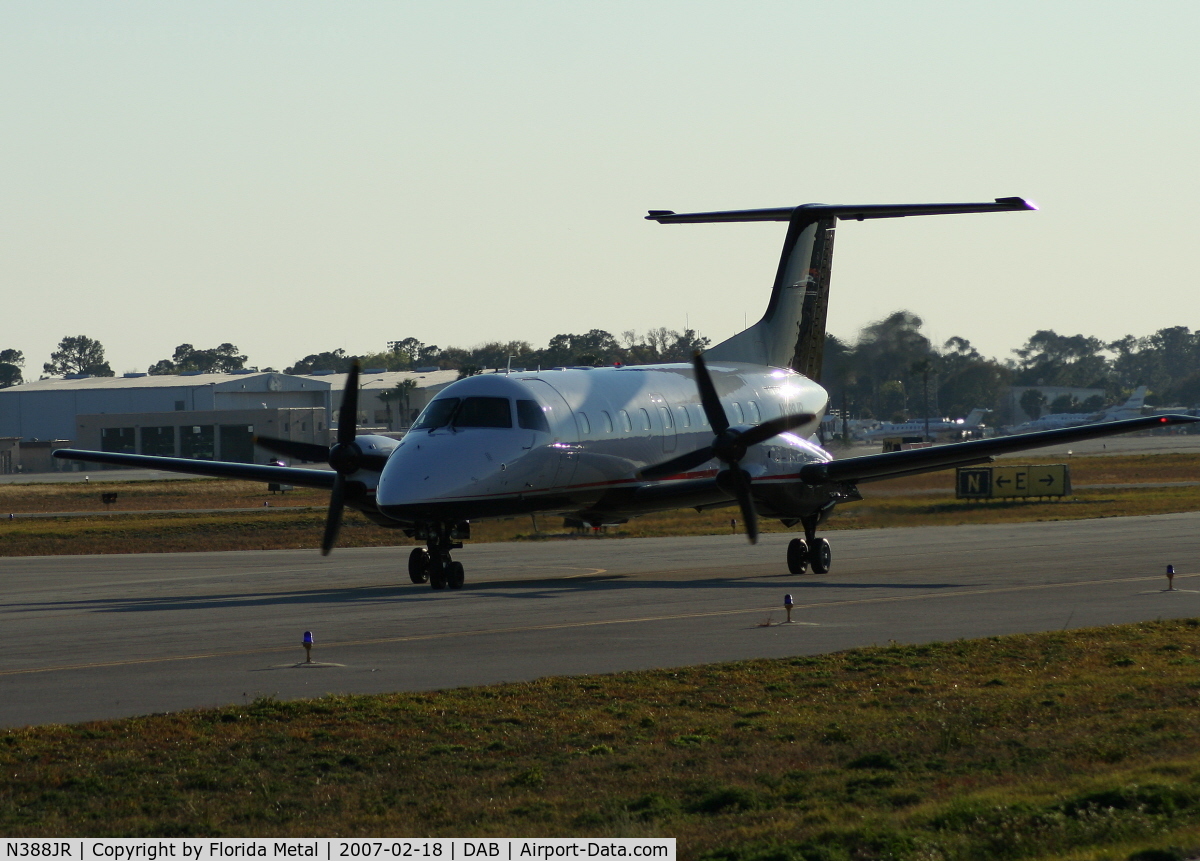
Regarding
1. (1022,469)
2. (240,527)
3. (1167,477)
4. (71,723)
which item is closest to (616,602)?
(71,723)

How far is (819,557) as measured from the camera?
2973cm

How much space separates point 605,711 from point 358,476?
14.5 meters

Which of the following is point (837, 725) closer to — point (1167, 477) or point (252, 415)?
point (1167, 477)

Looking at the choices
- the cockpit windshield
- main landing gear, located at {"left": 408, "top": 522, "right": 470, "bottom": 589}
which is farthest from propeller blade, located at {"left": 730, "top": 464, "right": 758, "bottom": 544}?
main landing gear, located at {"left": 408, "top": 522, "right": 470, "bottom": 589}

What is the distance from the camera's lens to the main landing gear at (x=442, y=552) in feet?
85.9

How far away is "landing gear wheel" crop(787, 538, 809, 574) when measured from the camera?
1160 inches

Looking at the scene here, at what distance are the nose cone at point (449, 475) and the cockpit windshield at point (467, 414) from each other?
205 millimetres

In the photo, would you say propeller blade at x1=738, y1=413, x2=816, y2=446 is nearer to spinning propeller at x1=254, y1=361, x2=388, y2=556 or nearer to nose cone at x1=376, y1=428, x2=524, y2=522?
nose cone at x1=376, y1=428, x2=524, y2=522

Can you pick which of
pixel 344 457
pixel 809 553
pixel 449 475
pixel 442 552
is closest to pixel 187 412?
pixel 344 457

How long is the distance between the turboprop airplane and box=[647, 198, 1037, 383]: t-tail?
182 cm

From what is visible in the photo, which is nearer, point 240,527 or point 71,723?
point 71,723

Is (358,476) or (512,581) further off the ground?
(358,476)

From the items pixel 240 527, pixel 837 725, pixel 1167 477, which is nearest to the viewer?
pixel 837 725

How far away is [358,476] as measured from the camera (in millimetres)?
27641
